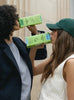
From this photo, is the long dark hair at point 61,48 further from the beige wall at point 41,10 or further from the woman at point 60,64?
the beige wall at point 41,10

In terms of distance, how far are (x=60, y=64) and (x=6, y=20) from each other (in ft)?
1.07

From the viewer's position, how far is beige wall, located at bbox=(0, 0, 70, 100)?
1540mm

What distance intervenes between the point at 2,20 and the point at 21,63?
0.23m

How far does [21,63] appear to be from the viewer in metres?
0.99

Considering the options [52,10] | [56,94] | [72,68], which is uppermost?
[52,10]

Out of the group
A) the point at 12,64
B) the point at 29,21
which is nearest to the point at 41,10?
the point at 29,21

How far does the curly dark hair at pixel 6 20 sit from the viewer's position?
0.92 m

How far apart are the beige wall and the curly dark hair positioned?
474 millimetres

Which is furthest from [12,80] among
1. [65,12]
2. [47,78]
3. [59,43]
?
[65,12]

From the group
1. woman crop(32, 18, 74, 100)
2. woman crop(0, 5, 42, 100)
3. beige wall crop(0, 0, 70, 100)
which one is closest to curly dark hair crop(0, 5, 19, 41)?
woman crop(0, 5, 42, 100)

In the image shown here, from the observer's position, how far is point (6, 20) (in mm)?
932

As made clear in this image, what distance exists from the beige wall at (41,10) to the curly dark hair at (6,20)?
0.47m

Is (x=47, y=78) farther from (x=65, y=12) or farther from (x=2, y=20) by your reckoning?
(x=65, y=12)

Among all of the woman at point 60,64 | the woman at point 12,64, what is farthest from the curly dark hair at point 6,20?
the woman at point 60,64
